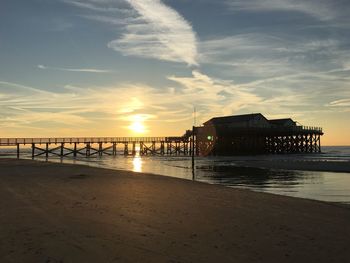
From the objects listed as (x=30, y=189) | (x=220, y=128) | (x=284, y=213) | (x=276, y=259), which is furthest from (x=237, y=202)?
(x=220, y=128)

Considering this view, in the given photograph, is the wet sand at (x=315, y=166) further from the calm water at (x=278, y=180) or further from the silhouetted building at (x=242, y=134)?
the silhouetted building at (x=242, y=134)

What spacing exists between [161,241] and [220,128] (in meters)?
65.0

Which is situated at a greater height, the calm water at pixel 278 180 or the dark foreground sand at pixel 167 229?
the dark foreground sand at pixel 167 229

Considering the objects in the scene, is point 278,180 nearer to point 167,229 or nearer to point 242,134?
point 167,229

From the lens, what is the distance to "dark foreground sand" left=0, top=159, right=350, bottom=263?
6496mm

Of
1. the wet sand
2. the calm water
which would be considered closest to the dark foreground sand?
the calm water

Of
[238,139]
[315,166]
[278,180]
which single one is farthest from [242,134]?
[278,180]

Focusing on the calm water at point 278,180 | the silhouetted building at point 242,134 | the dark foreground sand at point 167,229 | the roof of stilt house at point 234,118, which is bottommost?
the calm water at point 278,180

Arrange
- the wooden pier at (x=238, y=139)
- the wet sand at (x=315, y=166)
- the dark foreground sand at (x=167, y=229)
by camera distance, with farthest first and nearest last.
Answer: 1. the wooden pier at (x=238, y=139)
2. the wet sand at (x=315, y=166)
3. the dark foreground sand at (x=167, y=229)

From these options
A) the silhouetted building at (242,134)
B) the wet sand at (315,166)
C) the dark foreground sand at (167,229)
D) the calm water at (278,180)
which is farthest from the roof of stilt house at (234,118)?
the dark foreground sand at (167,229)

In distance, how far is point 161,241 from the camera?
23.9 ft

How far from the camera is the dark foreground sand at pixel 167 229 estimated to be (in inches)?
256

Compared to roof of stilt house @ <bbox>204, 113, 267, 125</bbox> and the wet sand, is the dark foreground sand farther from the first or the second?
roof of stilt house @ <bbox>204, 113, 267, 125</bbox>

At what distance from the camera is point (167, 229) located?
833 cm
